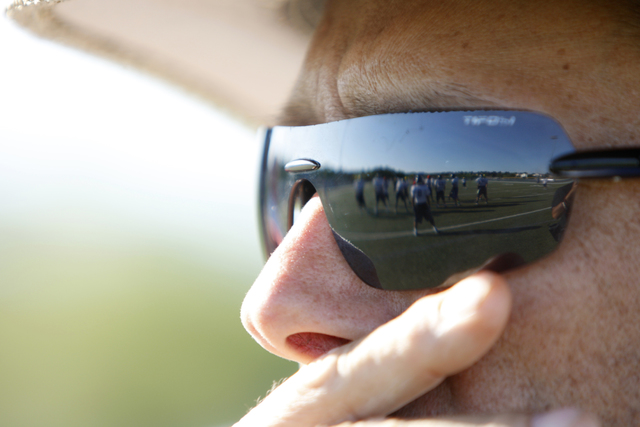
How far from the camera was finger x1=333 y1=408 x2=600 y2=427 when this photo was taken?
2.43 feet

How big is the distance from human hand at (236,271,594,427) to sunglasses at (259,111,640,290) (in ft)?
0.34

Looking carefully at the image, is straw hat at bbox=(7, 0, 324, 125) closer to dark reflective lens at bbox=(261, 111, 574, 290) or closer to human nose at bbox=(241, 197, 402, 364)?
dark reflective lens at bbox=(261, 111, 574, 290)

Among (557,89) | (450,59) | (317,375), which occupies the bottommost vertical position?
(317,375)

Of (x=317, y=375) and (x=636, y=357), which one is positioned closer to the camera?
(x=636, y=357)

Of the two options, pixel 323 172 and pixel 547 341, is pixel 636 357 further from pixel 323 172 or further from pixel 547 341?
pixel 323 172

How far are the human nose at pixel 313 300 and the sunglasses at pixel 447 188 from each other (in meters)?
0.04

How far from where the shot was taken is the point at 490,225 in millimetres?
892

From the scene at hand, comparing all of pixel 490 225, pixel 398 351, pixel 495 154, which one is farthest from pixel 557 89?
pixel 398 351

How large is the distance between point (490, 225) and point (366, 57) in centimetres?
55

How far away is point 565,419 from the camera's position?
2.44 ft

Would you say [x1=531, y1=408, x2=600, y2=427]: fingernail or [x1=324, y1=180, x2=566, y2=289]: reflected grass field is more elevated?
[x1=324, y1=180, x2=566, y2=289]: reflected grass field

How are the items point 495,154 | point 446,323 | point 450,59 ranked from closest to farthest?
point 446,323
point 495,154
point 450,59

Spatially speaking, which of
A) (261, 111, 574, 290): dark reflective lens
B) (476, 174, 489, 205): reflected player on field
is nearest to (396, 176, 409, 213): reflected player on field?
(261, 111, 574, 290): dark reflective lens

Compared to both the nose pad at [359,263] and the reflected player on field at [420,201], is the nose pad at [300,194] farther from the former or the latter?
the reflected player on field at [420,201]
